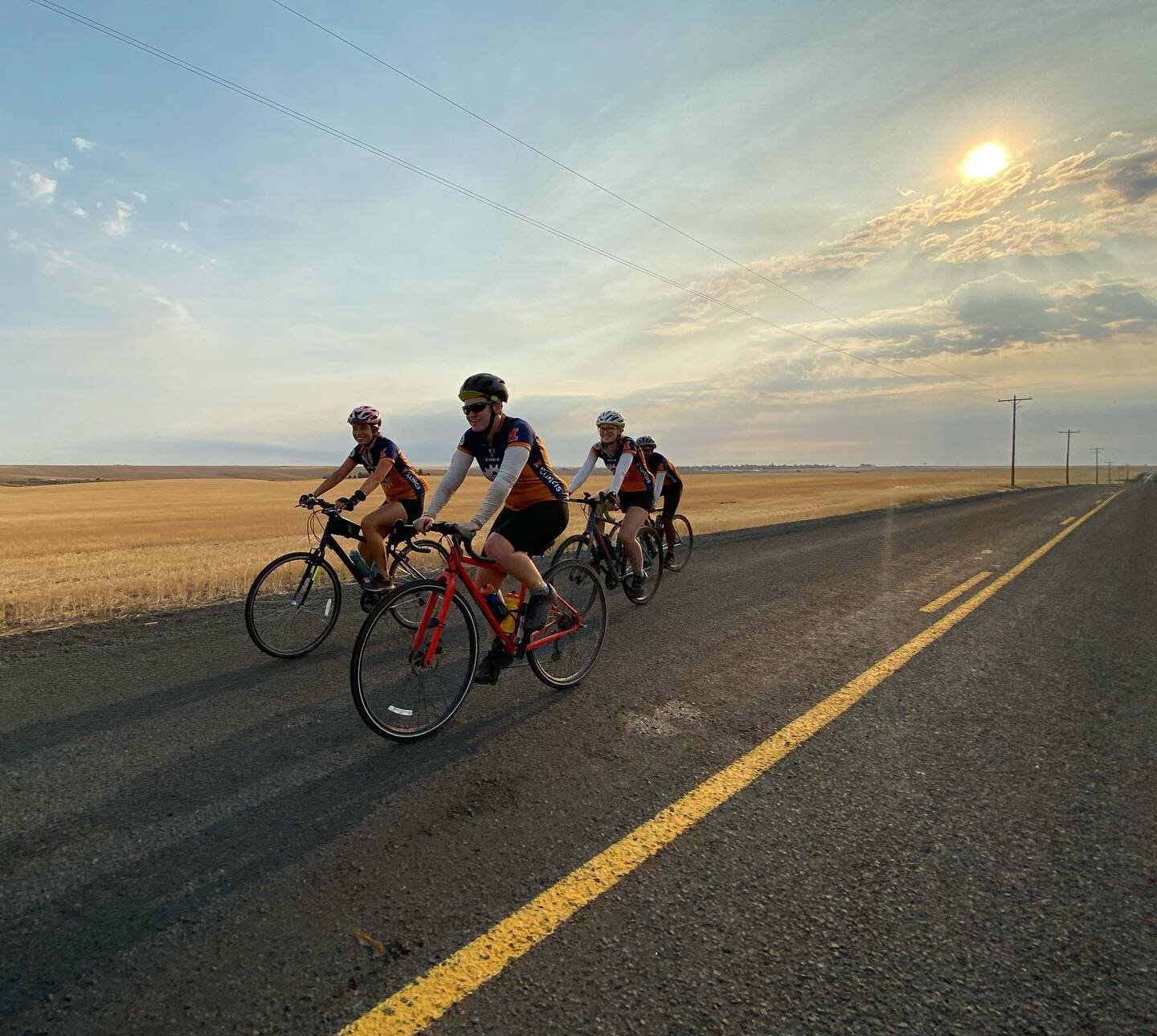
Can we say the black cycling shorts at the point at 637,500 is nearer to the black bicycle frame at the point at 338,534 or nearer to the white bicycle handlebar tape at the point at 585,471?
the white bicycle handlebar tape at the point at 585,471

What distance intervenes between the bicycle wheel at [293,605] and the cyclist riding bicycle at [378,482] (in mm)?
497

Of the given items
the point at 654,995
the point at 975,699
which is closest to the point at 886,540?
the point at 975,699

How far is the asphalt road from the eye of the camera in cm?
195

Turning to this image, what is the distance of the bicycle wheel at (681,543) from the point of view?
1043cm

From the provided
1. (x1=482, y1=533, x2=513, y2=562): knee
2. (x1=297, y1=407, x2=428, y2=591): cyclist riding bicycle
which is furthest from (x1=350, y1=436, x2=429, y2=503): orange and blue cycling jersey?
(x1=482, y1=533, x2=513, y2=562): knee

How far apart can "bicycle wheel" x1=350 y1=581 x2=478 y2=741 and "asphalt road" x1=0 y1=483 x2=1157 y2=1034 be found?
18cm

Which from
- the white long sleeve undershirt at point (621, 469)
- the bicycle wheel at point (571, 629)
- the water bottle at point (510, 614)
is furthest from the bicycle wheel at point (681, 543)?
the water bottle at point (510, 614)

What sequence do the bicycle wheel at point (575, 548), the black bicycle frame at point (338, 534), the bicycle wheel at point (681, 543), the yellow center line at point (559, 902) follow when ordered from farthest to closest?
1. the bicycle wheel at point (681, 543)
2. the bicycle wheel at point (575, 548)
3. the black bicycle frame at point (338, 534)
4. the yellow center line at point (559, 902)

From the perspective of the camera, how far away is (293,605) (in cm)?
577

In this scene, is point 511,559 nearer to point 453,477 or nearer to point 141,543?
point 453,477

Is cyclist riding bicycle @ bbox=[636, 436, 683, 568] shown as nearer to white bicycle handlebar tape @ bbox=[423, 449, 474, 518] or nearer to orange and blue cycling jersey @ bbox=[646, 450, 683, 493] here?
orange and blue cycling jersey @ bbox=[646, 450, 683, 493]

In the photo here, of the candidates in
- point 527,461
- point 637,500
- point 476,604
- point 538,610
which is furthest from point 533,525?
point 637,500

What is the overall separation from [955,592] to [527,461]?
21.0ft

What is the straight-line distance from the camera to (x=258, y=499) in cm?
5094
